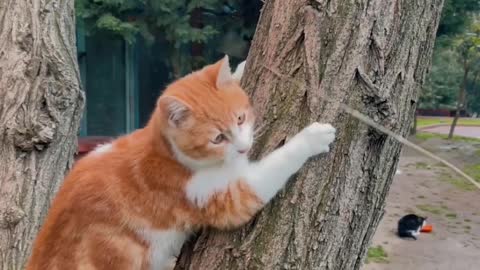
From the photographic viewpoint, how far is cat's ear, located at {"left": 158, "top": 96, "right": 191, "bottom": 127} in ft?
5.39

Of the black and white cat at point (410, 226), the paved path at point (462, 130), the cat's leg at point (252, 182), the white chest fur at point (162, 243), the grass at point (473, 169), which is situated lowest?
the paved path at point (462, 130)

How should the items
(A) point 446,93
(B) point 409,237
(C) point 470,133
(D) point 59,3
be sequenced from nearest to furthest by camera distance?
(D) point 59,3 → (B) point 409,237 → (C) point 470,133 → (A) point 446,93

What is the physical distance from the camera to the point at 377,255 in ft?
19.1

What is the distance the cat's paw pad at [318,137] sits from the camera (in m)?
1.36

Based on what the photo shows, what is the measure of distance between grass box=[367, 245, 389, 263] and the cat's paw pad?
441 cm

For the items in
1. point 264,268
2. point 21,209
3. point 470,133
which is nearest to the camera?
point 264,268

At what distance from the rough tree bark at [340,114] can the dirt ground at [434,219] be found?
14.0 ft

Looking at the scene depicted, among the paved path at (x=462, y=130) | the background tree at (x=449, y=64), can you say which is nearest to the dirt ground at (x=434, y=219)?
the background tree at (x=449, y=64)

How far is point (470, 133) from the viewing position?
16.6 meters

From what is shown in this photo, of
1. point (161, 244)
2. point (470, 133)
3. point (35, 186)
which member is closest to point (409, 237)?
point (35, 186)

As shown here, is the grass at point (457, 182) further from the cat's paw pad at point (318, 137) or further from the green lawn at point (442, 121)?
the green lawn at point (442, 121)

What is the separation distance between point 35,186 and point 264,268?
149cm

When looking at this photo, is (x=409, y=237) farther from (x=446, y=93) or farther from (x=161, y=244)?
(x=446, y=93)

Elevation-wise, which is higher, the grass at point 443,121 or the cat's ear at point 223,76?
the cat's ear at point 223,76
